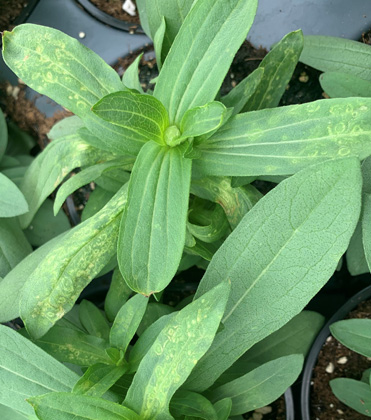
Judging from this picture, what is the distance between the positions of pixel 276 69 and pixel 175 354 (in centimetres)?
48

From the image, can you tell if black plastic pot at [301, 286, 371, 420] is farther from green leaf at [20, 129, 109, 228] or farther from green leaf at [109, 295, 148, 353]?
green leaf at [20, 129, 109, 228]

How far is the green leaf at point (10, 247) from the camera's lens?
1.01 metres

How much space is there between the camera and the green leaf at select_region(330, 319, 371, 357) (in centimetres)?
83

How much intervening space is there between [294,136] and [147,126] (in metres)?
0.20

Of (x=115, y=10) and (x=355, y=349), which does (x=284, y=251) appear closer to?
(x=355, y=349)

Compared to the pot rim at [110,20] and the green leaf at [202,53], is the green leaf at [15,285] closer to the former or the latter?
the green leaf at [202,53]

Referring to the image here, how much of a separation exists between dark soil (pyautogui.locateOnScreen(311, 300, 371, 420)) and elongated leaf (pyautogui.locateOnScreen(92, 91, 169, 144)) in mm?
565

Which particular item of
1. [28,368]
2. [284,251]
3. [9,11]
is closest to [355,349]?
[284,251]

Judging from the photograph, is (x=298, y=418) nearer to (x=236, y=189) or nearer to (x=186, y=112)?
(x=236, y=189)

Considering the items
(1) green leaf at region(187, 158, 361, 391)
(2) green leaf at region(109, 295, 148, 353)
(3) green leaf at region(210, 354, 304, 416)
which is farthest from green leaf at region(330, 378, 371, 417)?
(2) green leaf at region(109, 295, 148, 353)

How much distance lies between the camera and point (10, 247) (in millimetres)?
1016

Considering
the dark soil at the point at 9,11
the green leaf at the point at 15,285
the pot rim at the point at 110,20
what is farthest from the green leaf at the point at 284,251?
the dark soil at the point at 9,11

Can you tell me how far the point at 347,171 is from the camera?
608 mm

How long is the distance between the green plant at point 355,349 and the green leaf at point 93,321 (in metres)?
0.41
